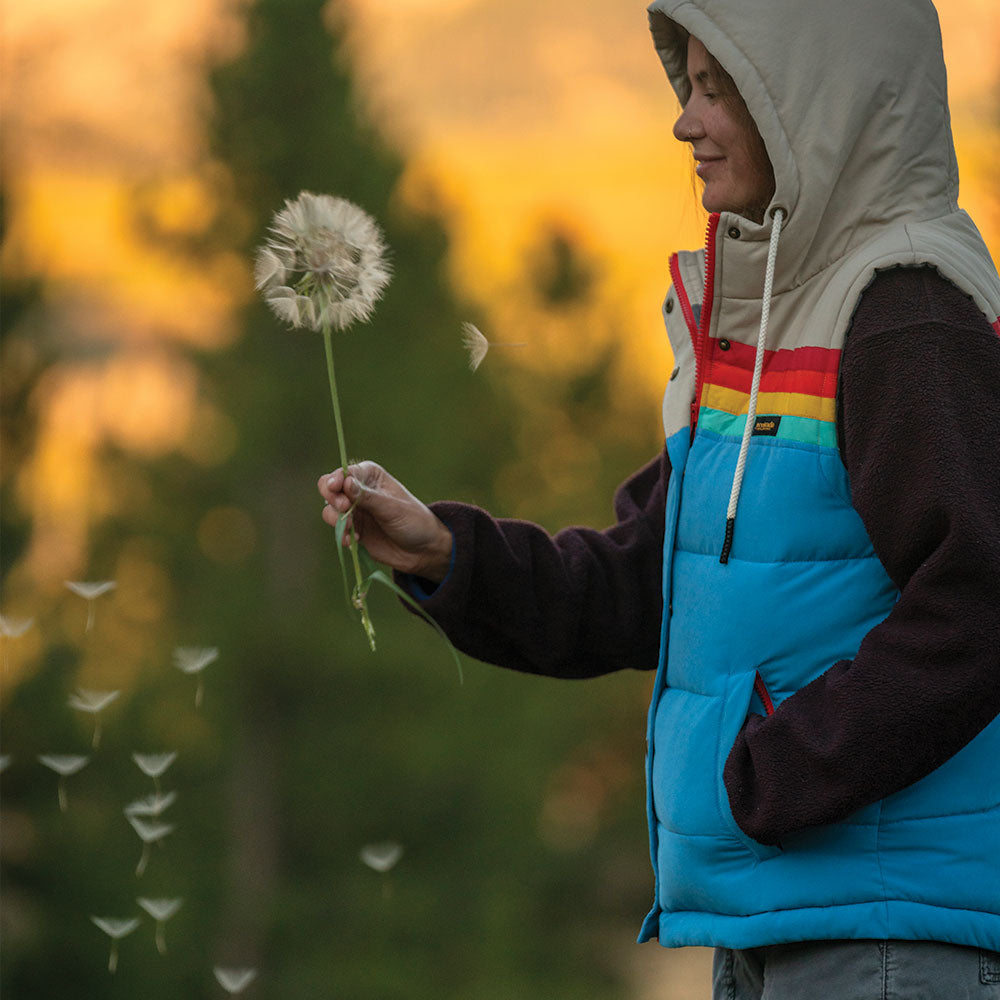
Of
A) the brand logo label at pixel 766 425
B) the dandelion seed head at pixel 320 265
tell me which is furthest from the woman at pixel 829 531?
the dandelion seed head at pixel 320 265

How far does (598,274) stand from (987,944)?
1938 centimetres

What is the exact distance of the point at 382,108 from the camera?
18.9 m

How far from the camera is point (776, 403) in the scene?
172cm

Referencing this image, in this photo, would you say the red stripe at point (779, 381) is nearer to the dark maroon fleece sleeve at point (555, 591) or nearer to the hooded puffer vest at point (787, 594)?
the hooded puffer vest at point (787, 594)

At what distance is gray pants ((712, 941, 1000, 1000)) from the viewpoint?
1.58 meters

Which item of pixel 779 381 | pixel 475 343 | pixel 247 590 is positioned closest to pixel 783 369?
pixel 779 381

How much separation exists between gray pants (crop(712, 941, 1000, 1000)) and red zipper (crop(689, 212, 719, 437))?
25.1 inches

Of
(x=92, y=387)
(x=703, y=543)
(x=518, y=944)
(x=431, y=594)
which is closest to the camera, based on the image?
(x=703, y=543)

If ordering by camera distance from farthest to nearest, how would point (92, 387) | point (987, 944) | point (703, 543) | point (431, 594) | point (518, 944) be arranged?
point (518, 944)
point (92, 387)
point (431, 594)
point (703, 543)
point (987, 944)

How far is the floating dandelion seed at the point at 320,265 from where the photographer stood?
6.81ft

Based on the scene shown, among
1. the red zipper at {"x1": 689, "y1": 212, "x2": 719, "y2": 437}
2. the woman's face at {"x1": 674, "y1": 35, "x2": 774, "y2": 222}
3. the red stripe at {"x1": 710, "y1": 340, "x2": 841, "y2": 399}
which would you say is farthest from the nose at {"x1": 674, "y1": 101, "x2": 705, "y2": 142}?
the red stripe at {"x1": 710, "y1": 340, "x2": 841, "y2": 399}

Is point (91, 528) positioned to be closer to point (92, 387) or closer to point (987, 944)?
point (92, 387)

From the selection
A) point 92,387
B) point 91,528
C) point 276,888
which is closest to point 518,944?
point 276,888

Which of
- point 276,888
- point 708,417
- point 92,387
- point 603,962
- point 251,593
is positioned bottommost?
point 603,962
